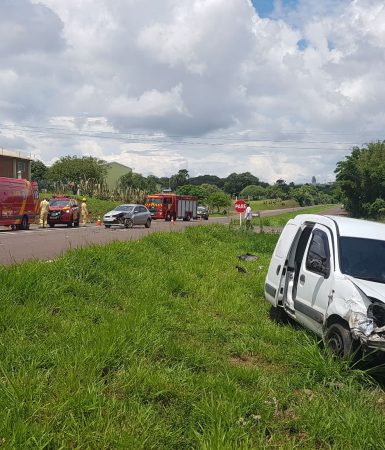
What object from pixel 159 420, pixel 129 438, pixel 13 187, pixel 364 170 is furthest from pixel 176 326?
pixel 364 170

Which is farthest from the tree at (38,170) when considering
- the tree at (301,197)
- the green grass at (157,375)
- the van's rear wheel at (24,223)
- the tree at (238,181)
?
the green grass at (157,375)

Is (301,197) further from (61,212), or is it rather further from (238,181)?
(61,212)

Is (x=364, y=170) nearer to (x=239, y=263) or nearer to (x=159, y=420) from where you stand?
(x=239, y=263)

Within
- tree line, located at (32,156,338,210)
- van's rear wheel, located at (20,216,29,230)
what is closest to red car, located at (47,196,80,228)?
van's rear wheel, located at (20,216,29,230)

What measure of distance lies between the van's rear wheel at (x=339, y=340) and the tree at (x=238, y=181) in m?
168

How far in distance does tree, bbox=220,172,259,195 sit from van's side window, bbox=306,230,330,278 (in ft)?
546

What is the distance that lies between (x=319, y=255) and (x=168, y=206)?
41.5m

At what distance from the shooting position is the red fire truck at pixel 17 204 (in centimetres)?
2373

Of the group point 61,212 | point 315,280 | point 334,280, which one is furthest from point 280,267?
point 61,212

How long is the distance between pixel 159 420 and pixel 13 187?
73.7ft

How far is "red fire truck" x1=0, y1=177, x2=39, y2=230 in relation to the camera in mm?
23734

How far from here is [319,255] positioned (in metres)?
6.74

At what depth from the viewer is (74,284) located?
25.2ft

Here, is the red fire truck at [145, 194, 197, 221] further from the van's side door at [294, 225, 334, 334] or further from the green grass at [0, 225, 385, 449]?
the van's side door at [294, 225, 334, 334]
